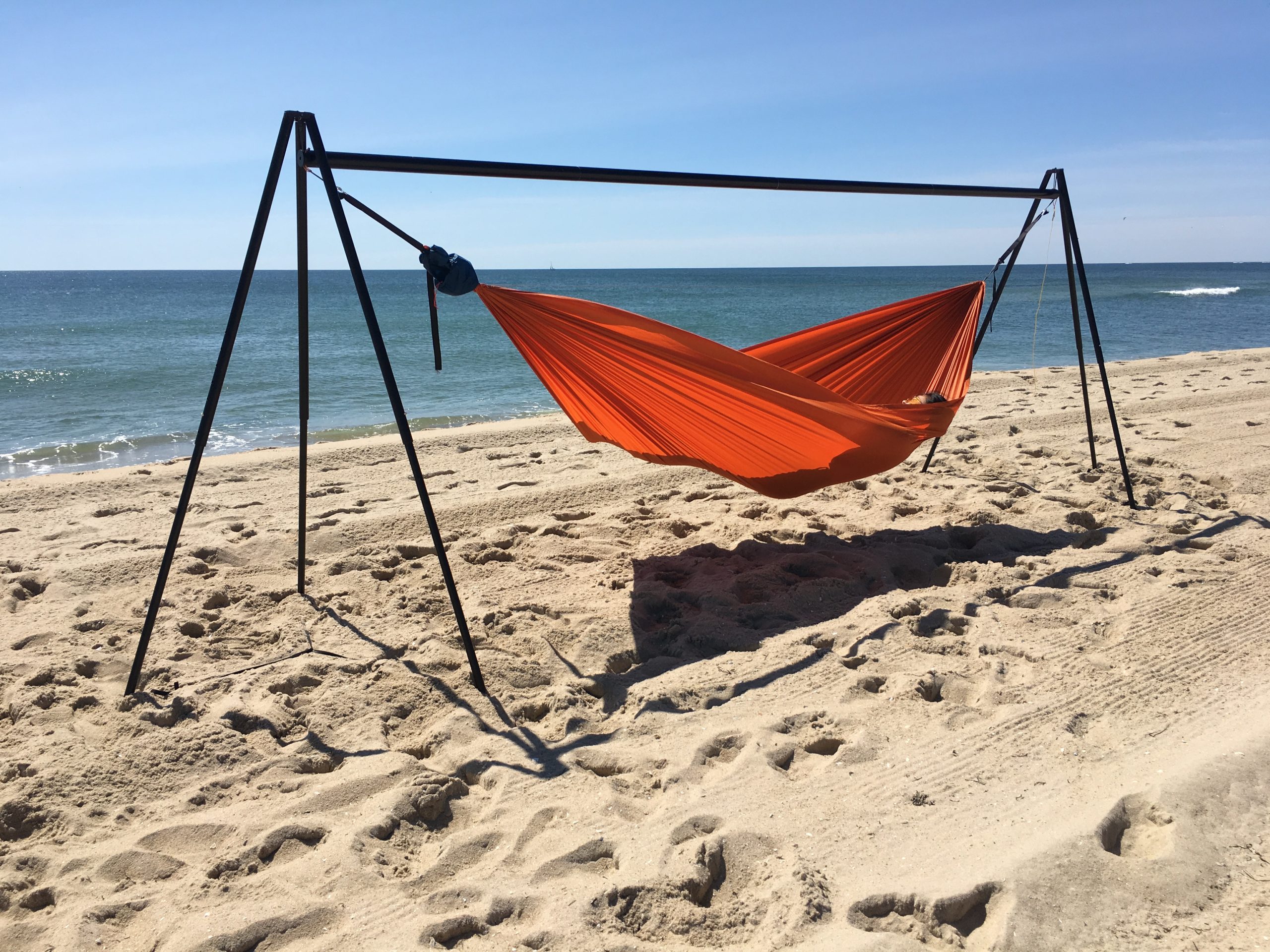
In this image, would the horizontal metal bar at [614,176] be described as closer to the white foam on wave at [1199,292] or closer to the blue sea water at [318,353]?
the blue sea water at [318,353]

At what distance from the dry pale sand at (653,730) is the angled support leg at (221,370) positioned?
0.17m

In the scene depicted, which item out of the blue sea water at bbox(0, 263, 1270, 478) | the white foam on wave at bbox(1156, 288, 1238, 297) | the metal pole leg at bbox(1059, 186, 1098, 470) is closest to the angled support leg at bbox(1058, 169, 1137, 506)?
the metal pole leg at bbox(1059, 186, 1098, 470)

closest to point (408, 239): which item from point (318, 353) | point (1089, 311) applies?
point (1089, 311)

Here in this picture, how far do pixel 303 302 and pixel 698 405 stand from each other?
1.41 meters

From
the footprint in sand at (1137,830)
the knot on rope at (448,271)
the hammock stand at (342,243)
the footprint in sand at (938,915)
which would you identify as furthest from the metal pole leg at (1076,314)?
the footprint in sand at (938,915)

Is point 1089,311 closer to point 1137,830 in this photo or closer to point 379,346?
point 1137,830

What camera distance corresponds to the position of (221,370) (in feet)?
7.20

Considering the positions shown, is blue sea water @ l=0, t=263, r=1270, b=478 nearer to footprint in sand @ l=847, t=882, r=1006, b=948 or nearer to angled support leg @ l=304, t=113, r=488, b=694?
angled support leg @ l=304, t=113, r=488, b=694

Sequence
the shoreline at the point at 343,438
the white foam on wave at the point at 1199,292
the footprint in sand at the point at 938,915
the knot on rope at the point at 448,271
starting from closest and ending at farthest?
1. the footprint in sand at the point at 938,915
2. the knot on rope at the point at 448,271
3. the shoreline at the point at 343,438
4. the white foam on wave at the point at 1199,292

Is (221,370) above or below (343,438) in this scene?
above

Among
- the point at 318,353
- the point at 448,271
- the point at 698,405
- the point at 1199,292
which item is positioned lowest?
the point at 698,405

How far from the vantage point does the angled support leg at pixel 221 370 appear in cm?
209

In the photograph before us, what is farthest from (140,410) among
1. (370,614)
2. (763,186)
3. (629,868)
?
(629,868)

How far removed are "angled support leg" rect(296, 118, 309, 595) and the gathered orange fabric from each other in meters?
0.57
